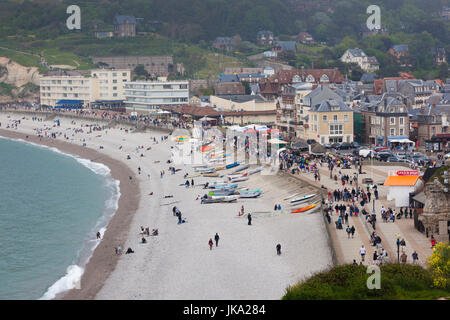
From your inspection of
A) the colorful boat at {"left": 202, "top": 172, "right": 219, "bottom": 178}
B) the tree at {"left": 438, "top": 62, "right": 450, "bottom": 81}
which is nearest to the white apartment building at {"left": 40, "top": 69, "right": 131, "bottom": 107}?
the tree at {"left": 438, "top": 62, "right": 450, "bottom": 81}

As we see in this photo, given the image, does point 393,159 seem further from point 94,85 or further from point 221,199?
point 94,85

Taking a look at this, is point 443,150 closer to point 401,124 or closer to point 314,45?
point 401,124

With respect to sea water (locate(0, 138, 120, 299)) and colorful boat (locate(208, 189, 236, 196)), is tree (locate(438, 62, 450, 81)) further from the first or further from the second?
colorful boat (locate(208, 189, 236, 196))

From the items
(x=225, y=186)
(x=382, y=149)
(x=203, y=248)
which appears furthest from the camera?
(x=382, y=149)

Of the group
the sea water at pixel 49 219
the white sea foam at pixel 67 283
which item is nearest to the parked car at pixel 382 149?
the sea water at pixel 49 219

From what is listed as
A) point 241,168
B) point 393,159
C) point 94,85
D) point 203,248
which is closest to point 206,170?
point 241,168
